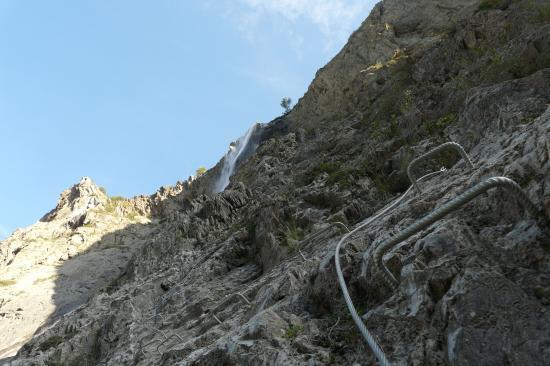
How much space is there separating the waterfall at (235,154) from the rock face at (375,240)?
323 inches

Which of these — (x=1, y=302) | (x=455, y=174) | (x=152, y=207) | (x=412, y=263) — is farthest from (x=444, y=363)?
(x=152, y=207)

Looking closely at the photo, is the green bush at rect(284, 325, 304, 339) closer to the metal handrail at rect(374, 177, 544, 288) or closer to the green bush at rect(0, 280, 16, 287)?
the metal handrail at rect(374, 177, 544, 288)

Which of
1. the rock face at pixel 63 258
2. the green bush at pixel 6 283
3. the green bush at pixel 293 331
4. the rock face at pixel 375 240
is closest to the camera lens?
the rock face at pixel 375 240

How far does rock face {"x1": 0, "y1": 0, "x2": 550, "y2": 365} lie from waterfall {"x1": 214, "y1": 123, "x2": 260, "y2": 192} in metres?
8.19

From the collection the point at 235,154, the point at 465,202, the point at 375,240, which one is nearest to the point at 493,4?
the point at 375,240

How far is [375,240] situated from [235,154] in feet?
159

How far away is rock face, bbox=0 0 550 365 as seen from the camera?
4.15 m

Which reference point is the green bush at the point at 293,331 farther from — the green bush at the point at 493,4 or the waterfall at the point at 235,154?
the waterfall at the point at 235,154

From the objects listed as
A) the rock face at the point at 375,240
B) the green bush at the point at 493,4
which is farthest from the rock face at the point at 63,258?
the green bush at the point at 493,4

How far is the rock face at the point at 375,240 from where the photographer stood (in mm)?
4152

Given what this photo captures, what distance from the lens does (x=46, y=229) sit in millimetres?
61156

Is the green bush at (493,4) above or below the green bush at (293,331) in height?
above

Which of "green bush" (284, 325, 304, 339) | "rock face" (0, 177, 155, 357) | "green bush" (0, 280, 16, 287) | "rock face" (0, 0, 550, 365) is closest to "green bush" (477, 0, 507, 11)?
"rock face" (0, 0, 550, 365)

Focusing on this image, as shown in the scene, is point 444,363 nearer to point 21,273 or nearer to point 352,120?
point 352,120
